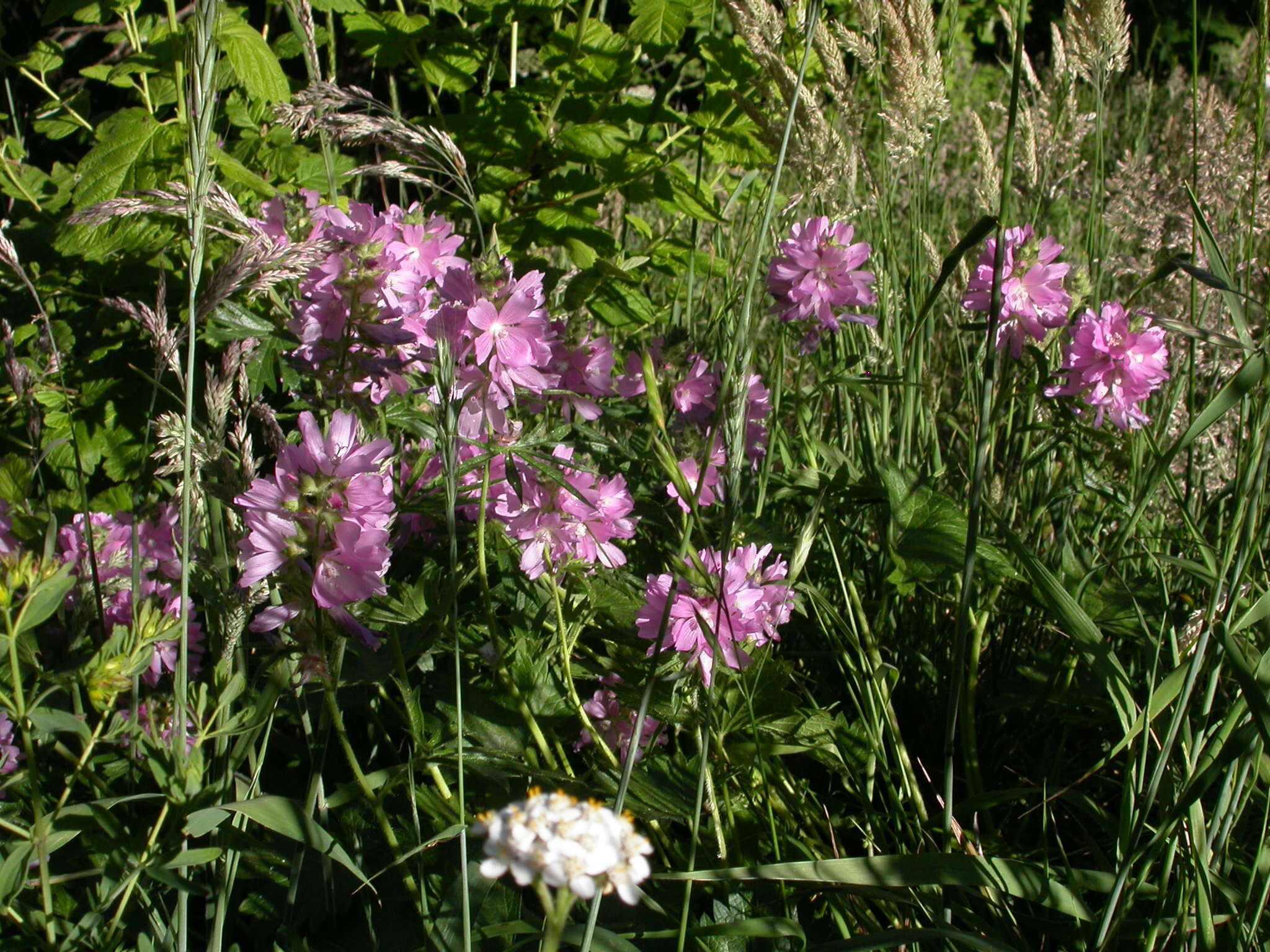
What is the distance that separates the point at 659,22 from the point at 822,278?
0.74 meters

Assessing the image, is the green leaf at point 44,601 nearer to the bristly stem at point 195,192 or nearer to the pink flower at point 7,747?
the bristly stem at point 195,192

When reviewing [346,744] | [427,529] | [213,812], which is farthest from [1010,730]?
[213,812]

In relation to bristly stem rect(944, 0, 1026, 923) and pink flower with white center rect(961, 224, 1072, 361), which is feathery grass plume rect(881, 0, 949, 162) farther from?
bristly stem rect(944, 0, 1026, 923)

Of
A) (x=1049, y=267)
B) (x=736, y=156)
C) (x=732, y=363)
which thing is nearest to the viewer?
(x=732, y=363)

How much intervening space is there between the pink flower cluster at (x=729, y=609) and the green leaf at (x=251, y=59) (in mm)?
1245

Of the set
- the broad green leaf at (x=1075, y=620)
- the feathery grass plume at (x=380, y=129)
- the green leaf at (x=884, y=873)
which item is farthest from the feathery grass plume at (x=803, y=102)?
the green leaf at (x=884, y=873)

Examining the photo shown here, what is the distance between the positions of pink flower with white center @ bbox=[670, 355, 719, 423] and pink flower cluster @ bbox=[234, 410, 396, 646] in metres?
0.67

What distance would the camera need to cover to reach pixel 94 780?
120cm

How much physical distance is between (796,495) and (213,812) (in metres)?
1.13

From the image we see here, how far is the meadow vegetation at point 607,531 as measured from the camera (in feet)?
3.38

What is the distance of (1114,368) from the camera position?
1.73 m

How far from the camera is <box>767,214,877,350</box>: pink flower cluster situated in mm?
1777

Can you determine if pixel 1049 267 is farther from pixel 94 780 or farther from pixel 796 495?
pixel 94 780

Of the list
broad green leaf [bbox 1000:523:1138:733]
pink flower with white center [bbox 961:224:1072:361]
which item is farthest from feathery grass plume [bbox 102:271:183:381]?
pink flower with white center [bbox 961:224:1072:361]
